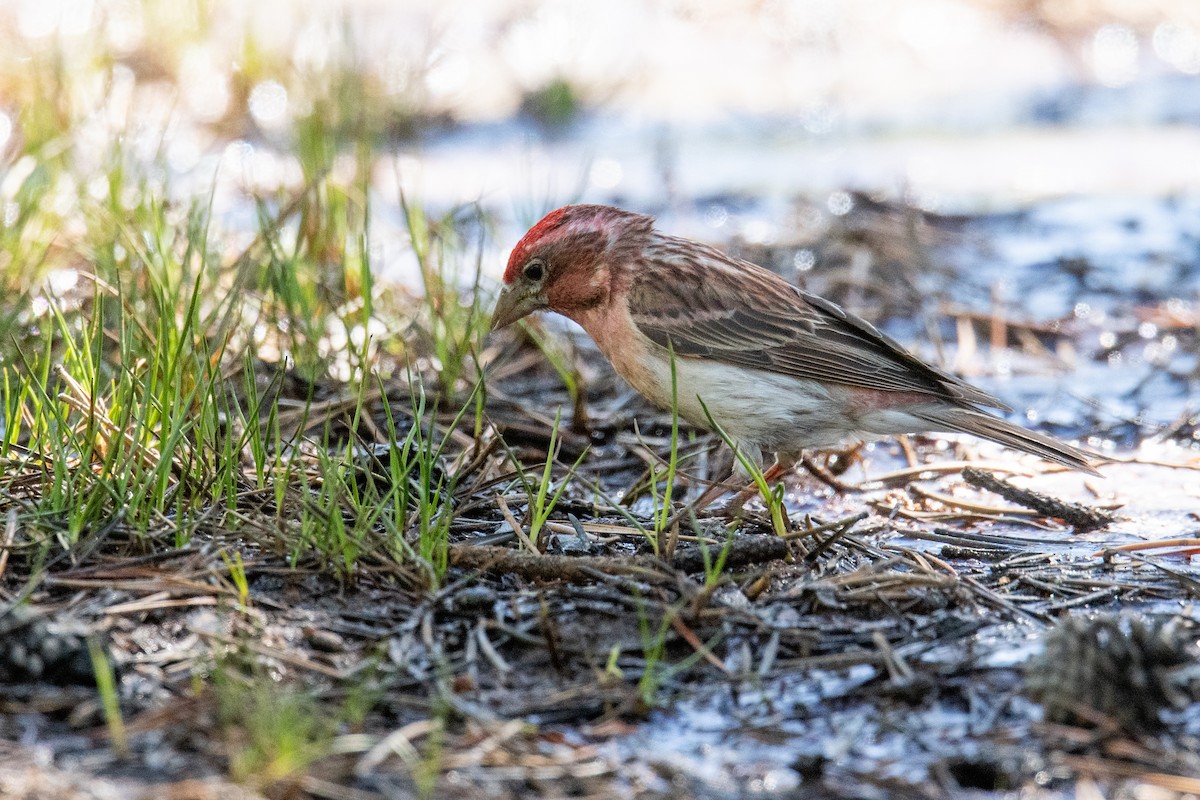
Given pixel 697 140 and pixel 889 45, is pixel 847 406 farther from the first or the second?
pixel 889 45

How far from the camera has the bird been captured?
5.51 m

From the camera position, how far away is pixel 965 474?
563 centimetres

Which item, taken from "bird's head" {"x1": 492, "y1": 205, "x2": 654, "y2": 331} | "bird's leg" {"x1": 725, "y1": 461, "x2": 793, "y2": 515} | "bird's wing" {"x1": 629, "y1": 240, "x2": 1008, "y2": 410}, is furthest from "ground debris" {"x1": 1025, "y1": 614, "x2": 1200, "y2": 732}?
"bird's head" {"x1": 492, "y1": 205, "x2": 654, "y2": 331}

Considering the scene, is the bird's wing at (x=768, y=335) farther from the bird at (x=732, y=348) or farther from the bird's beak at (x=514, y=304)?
the bird's beak at (x=514, y=304)

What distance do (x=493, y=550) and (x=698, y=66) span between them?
933 cm

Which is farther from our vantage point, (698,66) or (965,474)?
(698,66)

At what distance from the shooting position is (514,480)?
16.7 feet

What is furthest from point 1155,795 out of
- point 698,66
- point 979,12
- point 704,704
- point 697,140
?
point 979,12

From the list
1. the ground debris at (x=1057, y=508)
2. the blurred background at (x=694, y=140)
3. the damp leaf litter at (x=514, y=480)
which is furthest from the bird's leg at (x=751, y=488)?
the blurred background at (x=694, y=140)

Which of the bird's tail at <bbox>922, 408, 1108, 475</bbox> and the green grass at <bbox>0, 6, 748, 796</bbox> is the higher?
the green grass at <bbox>0, 6, 748, 796</bbox>

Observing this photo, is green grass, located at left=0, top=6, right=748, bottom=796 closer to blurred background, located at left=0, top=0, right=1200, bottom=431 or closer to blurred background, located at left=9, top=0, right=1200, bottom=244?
blurred background, located at left=0, top=0, right=1200, bottom=431

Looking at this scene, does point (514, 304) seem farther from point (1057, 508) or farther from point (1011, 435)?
point (1057, 508)

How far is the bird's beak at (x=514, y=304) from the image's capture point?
5.78 metres

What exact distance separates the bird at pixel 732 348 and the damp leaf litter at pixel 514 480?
10.5 inches
